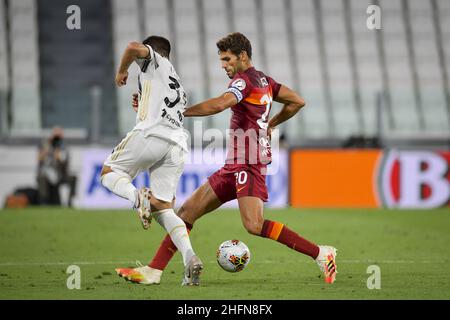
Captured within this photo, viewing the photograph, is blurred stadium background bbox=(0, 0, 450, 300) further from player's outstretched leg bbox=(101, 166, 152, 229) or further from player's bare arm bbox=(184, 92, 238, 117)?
player's bare arm bbox=(184, 92, 238, 117)

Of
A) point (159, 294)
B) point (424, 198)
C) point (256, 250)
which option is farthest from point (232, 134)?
point (424, 198)

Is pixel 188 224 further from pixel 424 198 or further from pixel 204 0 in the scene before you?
pixel 204 0

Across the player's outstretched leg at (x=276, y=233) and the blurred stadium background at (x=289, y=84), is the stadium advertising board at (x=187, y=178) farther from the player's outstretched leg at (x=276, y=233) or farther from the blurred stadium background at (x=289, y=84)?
the player's outstretched leg at (x=276, y=233)

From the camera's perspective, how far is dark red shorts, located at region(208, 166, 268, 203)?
8.01m

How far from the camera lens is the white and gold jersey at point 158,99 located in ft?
25.2

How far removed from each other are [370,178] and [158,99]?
11298mm

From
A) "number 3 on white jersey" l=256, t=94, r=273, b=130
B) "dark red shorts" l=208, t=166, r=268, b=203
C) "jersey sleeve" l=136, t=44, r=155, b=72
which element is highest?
"jersey sleeve" l=136, t=44, r=155, b=72

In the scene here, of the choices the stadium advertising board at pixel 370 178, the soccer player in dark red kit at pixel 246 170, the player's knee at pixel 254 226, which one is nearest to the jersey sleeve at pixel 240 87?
the soccer player in dark red kit at pixel 246 170

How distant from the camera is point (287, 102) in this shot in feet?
27.8

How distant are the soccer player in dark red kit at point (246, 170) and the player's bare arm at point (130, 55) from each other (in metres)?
0.79

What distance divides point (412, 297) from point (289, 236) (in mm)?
1350

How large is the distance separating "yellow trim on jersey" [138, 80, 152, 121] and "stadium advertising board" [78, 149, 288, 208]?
990 centimetres

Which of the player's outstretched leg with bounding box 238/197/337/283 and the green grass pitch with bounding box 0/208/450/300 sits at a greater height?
the player's outstretched leg with bounding box 238/197/337/283

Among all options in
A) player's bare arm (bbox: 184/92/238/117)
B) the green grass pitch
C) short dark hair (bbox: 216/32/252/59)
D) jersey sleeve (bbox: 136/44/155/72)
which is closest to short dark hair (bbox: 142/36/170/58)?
jersey sleeve (bbox: 136/44/155/72)
